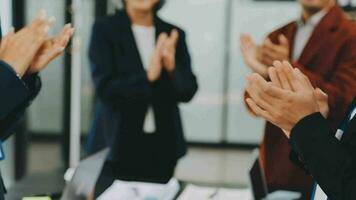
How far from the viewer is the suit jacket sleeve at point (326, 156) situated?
943mm

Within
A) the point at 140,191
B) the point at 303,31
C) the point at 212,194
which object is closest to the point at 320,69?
the point at 303,31

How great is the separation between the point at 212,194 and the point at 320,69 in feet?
2.04

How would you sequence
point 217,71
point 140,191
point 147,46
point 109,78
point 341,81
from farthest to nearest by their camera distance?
point 217,71 < point 147,46 < point 109,78 < point 341,81 < point 140,191

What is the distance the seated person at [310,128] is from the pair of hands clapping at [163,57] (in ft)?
4.69

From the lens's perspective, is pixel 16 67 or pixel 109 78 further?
pixel 109 78

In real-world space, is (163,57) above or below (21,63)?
below

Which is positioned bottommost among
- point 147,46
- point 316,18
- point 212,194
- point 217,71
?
point 217,71

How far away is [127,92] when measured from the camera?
2.50 meters

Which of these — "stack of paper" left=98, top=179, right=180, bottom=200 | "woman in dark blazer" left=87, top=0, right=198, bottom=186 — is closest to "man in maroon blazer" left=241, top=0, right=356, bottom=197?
"stack of paper" left=98, top=179, right=180, bottom=200

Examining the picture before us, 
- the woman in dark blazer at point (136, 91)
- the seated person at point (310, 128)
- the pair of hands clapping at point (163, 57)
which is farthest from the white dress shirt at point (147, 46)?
the seated person at point (310, 128)

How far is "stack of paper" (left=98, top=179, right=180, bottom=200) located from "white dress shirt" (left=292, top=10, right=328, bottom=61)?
69 centimetres

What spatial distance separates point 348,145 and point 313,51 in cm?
117

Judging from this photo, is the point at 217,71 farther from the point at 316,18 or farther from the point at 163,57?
the point at 316,18

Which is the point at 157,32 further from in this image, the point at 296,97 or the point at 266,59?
the point at 296,97
